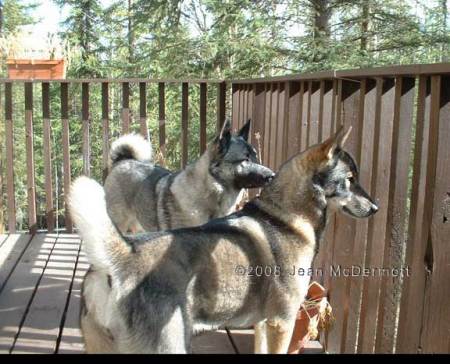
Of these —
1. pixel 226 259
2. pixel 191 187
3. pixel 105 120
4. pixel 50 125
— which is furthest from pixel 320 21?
pixel 226 259

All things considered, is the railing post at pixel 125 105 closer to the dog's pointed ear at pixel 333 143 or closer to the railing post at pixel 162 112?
the railing post at pixel 162 112

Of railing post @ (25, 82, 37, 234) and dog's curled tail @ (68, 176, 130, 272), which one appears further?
railing post @ (25, 82, 37, 234)

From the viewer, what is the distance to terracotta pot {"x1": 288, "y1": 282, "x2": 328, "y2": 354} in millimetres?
2746

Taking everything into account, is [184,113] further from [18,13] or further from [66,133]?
[18,13]

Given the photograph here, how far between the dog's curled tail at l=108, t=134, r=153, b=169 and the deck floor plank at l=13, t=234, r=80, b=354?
0.90 meters

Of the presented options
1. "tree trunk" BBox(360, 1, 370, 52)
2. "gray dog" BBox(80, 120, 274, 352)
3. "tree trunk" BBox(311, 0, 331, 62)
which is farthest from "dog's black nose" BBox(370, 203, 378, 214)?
"tree trunk" BBox(360, 1, 370, 52)

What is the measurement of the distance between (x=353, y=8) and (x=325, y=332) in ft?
25.8

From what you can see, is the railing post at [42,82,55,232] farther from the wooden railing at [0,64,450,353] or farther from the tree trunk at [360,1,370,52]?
the tree trunk at [360,1,370,52]

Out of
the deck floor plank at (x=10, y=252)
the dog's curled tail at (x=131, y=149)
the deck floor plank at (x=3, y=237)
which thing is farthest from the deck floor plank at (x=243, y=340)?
the deck floor plank at (x=3, y=237)

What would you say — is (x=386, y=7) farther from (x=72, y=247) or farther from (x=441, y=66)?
(x=441, y=66)

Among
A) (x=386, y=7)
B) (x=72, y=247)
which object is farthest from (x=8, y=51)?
(x=386, y=7)

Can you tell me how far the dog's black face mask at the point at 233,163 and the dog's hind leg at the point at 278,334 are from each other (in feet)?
4.69

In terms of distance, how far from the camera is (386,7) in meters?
9.23

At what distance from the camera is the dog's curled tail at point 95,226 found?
5.92 feet
